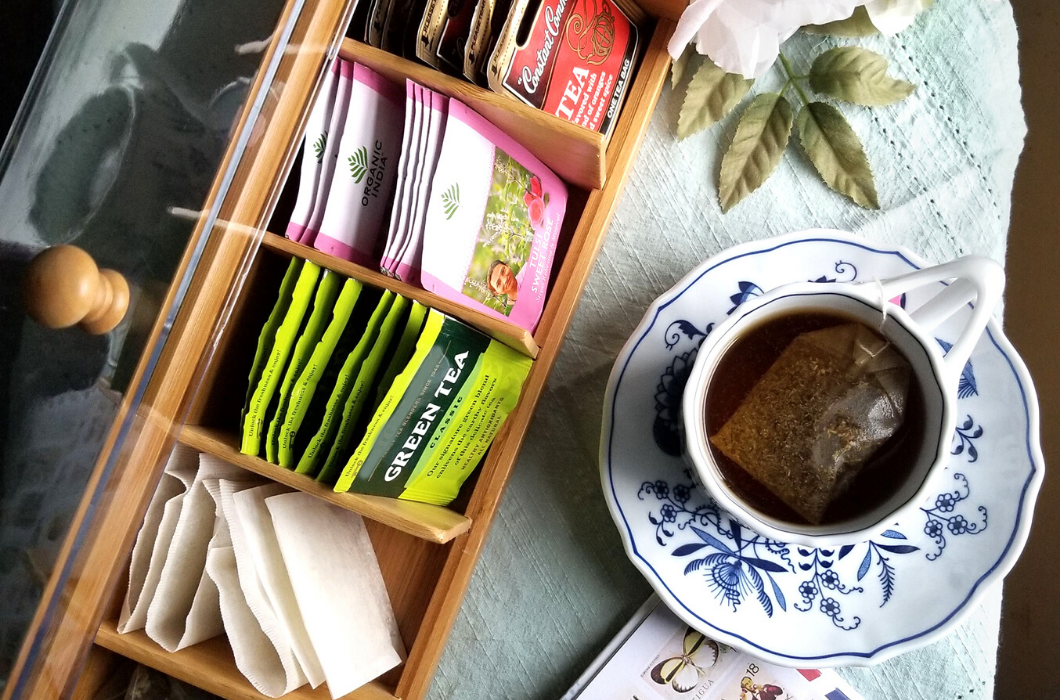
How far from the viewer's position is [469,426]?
2.21ft

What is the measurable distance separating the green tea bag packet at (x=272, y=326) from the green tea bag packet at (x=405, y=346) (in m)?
0.10

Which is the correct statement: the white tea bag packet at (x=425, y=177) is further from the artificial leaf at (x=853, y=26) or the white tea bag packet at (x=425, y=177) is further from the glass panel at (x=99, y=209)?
the artificial leaf at (x=853, y=26)

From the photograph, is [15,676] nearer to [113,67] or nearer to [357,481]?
[357,481]

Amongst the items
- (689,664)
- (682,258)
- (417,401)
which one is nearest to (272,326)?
(417,401)

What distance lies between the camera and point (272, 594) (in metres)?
0.67

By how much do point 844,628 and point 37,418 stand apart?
669 millimetres

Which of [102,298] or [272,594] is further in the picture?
[272,594]

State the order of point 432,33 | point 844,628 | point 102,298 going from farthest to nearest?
point 844,628 → point 432,33 → point 102,298

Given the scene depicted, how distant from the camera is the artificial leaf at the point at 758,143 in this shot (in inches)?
29.9

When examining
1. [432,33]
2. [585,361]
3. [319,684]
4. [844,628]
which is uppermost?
[432,33]

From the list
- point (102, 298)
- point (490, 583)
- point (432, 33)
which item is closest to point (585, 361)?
point (490, 583)

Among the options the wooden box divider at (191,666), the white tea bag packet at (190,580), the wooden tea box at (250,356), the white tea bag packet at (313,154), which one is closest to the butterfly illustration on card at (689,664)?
the wooden tea box at (250,356)

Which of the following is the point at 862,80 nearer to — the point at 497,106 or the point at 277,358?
the point at 497,106

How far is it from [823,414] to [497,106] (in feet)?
1.14
